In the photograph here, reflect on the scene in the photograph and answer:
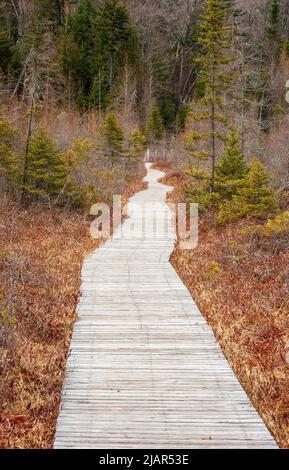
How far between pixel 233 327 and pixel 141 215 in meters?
11.3

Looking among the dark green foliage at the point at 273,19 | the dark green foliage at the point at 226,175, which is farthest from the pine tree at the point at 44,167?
the dark green foliage at the point at 273,19

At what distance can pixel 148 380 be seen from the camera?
5.99m

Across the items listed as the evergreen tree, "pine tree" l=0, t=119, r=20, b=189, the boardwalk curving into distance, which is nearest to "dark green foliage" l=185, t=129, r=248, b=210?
"pine tree" l=0, t=119, r=20, b=189

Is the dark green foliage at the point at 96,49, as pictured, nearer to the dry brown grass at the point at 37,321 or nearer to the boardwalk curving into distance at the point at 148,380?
the dry brown grass at the point at 37,321

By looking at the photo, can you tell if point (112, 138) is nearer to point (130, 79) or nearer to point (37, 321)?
point (130, 79)

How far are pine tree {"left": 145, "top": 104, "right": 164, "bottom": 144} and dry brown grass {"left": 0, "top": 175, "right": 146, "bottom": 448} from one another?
3290 centimetres

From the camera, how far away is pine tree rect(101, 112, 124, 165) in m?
25.3

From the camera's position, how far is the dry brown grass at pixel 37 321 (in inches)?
209

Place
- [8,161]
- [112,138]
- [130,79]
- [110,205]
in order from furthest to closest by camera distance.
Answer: [130,79], [112,138], [110,205], [8,161]

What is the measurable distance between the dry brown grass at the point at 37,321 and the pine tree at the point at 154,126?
3290cm

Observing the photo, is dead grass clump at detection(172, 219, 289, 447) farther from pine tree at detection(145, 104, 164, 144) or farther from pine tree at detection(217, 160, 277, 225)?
pine tree at detection(145, 104, 164, 144)

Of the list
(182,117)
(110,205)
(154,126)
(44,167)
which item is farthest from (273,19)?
(44,167)

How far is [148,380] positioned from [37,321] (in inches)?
109
